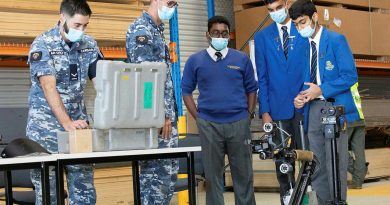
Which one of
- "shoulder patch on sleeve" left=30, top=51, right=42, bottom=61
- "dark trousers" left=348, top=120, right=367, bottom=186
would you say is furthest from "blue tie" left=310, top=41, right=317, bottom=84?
"dark trousers" left=348, top=120, right=367, bottom=186

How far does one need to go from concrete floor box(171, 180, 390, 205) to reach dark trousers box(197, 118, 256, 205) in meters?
2.02

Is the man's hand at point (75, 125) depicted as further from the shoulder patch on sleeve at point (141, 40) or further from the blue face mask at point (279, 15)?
the blue face mask at point (279, 15)

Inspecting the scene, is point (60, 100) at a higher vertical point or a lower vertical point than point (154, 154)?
higher

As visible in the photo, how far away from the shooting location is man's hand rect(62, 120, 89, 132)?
4.67 m

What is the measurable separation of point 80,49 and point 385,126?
7.08 metres

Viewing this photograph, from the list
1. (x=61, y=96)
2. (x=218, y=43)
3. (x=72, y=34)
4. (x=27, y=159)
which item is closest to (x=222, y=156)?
(x=218, y=43)

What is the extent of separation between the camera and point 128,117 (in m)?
4.51

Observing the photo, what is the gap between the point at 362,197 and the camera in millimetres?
8500

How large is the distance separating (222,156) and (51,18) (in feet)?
7.43

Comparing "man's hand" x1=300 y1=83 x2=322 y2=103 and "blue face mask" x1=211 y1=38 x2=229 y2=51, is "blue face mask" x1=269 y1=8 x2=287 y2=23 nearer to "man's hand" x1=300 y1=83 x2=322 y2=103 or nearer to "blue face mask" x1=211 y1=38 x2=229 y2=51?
Answer: "blue face mask" x1=211 y1=38 x2=229 y2=51

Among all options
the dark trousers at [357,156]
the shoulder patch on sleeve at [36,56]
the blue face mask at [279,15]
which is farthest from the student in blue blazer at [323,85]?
the dark trousers at [357,156]

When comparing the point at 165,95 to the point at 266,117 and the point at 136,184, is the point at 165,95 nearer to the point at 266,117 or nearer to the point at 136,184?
the point at 136,184

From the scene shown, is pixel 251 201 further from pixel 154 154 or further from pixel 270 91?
pixel 154 154

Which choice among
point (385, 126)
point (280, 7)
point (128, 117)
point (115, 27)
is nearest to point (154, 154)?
point (128, 117)
